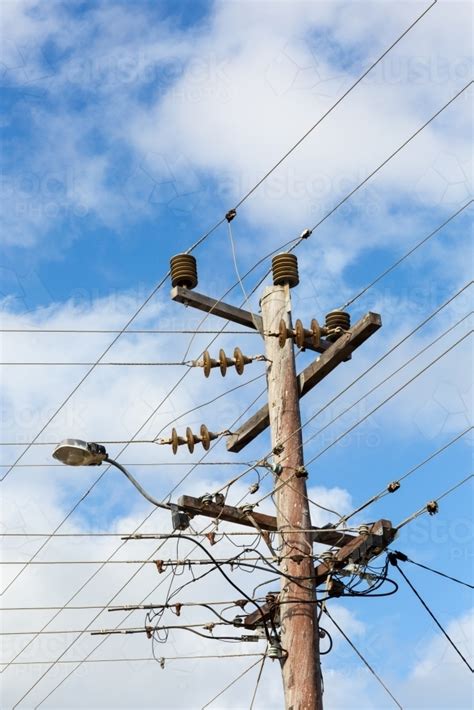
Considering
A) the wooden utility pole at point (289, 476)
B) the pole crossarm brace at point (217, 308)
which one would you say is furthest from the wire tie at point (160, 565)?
the pole crossarm brace at point (217, 308)

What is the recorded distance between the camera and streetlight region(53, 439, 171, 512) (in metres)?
9.84

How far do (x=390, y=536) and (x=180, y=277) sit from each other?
12.0ft

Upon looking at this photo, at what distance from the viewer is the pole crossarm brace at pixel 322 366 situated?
1116cm

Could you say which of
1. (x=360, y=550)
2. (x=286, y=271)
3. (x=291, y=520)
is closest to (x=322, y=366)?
(x=286, y=271)

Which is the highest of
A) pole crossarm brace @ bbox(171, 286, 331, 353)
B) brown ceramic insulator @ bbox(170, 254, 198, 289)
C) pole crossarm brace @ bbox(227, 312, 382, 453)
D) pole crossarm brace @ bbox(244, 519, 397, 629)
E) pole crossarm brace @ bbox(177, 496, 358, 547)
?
brown ceramic insulator @ bbox(170, 254, 198, 289)

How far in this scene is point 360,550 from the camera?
10.2 meters

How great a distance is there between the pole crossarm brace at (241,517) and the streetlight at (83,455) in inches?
24.1

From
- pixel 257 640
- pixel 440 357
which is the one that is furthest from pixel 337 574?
pixel 440 357

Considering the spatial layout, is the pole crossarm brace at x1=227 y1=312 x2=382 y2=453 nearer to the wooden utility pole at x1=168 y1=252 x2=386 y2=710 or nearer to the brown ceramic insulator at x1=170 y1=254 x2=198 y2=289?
the wooden utility pole at x1=168 y1=252 x2=386 y2=710

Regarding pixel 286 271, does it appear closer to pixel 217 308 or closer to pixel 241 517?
pixel 217 308

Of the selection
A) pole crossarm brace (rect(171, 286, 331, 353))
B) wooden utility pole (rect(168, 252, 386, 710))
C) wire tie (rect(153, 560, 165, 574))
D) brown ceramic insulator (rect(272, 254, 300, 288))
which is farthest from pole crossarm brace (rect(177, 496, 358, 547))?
brown ceramic insulator (rect(272, 254, 300, 288))

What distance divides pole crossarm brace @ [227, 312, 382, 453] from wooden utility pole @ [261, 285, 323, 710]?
203 mm

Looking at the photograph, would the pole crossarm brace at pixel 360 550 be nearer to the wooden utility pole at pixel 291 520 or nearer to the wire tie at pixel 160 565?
the wooden utility pole at pixel 291 520

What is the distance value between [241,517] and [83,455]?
1.75 metres
